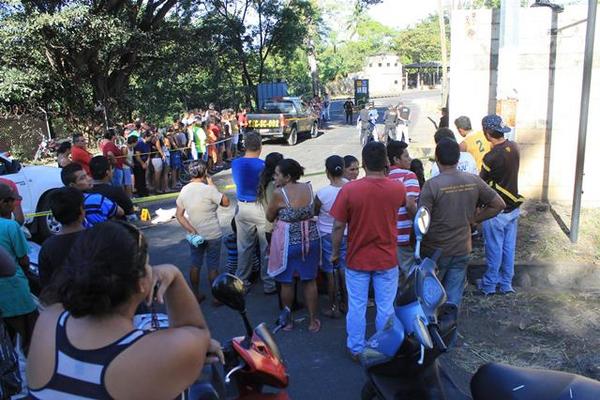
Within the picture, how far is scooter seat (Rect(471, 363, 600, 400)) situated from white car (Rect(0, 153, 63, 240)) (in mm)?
7413

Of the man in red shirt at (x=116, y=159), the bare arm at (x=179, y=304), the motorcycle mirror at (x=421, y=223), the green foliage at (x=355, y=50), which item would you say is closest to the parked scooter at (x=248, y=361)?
the bare arm at (x=179, y=304)

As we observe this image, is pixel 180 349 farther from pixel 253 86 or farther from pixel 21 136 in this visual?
pixel 253 86

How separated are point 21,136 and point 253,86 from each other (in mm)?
13221

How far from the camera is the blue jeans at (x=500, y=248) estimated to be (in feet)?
18.3

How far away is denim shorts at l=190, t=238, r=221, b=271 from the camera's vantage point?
19.1 ft

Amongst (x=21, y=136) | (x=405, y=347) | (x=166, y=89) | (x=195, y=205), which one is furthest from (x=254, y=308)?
(x=166, y=89)

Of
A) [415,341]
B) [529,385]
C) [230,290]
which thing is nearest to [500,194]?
[415,341]

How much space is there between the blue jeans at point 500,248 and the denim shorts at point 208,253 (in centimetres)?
293

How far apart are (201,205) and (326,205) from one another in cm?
141

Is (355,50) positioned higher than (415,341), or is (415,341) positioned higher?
(355,50)

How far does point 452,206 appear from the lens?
4.38m

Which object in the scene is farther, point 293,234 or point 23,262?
point 293,234

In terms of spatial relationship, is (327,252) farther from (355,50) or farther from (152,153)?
(355,50)

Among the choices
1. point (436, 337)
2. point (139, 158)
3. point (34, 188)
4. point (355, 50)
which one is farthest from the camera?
point (355, 50)
